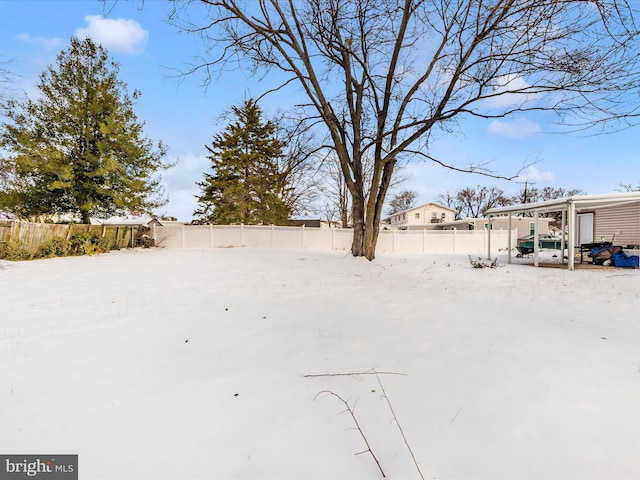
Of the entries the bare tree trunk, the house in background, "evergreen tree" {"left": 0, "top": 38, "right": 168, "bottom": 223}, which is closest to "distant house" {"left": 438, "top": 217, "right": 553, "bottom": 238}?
the house in background

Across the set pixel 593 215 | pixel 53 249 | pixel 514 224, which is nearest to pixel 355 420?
pixel 53 249

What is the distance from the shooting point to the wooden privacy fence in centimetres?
928

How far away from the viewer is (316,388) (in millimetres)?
1991

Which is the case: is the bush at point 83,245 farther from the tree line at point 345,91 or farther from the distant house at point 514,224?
the distant house at point 514,224

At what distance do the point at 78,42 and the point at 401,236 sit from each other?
18.8m

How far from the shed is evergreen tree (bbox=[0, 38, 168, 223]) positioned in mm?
16938

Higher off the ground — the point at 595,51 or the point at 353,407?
the point at 595,51

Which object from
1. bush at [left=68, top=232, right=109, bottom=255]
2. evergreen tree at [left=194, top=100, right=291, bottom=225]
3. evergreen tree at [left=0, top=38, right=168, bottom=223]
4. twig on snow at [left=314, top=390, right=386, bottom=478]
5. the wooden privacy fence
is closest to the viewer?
twig on snow at [left=314, top=390, right=386, bottom=478]

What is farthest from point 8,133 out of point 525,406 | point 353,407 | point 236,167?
point 525,406

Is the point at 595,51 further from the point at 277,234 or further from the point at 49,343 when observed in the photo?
the point at 277,234

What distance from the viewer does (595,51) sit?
20.4 ft

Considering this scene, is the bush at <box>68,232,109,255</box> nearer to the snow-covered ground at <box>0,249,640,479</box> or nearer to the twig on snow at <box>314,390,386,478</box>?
the snow-covered ground at <box>0,249,640,479</box>

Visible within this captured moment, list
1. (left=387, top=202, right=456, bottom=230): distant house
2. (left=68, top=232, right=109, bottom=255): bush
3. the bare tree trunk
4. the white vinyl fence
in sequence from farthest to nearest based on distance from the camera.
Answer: (left=387, top=202, right=456, bottom=230): distant house < the white vinyl fence < (left=68, top=232, right=109, bottom=255): bush < the bare tree trunk

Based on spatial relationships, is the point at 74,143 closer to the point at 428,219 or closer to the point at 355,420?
the point at 355,420
